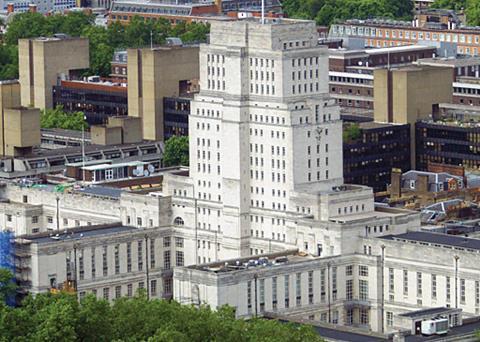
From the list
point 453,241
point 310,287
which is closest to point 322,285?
A: point 310,287

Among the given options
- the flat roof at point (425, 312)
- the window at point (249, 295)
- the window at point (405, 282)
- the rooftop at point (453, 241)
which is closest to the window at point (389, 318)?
the window at point (405, 282)

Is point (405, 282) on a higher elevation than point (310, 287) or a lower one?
higher

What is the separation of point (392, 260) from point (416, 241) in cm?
223

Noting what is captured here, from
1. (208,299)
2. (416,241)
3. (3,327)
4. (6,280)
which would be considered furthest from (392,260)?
(3,327)

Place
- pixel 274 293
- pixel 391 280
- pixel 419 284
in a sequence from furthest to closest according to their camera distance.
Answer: pixel 391 280
pixel 419 284
pixel 274 293

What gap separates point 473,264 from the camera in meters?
192

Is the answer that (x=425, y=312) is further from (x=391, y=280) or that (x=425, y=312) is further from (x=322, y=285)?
(x=322, y=285)

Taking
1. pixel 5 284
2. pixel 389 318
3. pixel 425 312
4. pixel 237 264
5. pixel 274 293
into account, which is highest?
pixel 237 264

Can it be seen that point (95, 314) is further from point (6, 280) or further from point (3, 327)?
point (6, 280)

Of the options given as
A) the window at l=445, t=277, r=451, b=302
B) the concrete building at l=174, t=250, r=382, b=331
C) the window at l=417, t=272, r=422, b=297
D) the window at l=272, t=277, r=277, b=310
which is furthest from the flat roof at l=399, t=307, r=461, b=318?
the window at l=272, t=277, r=277, b=310

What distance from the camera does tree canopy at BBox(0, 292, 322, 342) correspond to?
16738 centimetres

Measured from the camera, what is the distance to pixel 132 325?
17150cm

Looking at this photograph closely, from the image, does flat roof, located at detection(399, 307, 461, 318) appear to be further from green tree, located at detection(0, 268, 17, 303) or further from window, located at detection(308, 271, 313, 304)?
green tree, located at detection(0, 268, 17, 303)

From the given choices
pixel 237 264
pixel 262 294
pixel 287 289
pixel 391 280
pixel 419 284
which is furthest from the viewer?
pixel 391 280
